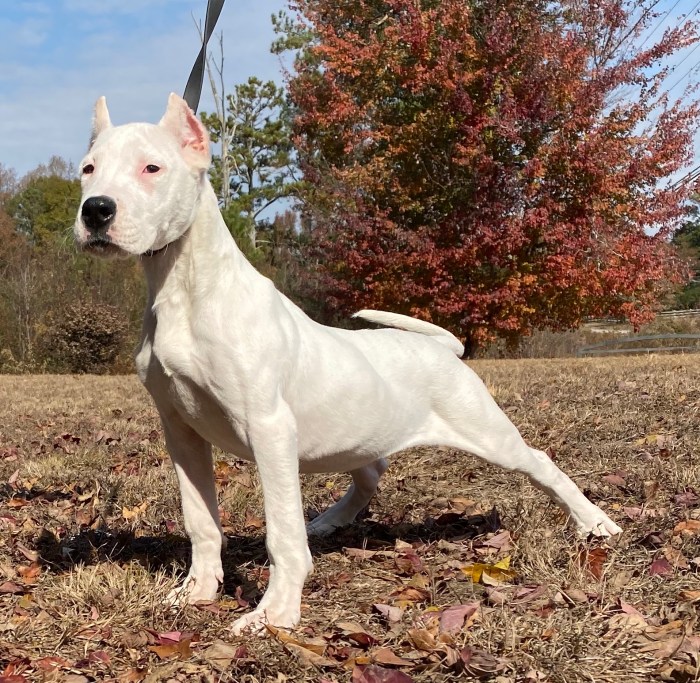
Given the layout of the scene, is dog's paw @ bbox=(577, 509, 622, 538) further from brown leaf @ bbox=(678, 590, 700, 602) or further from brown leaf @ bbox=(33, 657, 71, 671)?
brown leaf @ bbox=(33, 657, 71, 671)

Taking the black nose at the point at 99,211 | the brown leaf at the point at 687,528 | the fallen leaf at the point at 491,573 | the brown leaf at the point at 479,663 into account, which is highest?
the black nose at the point at 99,211

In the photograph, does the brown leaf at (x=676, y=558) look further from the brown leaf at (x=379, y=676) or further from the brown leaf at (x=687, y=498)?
the brown leaf at (x=379, y=676)

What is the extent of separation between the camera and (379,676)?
92.5 inches

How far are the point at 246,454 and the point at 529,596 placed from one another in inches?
48.2

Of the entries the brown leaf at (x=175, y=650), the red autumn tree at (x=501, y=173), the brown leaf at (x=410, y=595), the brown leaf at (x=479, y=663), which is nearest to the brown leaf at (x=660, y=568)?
the brown leaf at (x=410, y=595)

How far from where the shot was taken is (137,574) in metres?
3.38

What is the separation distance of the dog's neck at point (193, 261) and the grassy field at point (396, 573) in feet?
3.93

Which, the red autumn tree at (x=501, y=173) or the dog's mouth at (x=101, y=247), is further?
the red autumn tree at (x=501, y=173)

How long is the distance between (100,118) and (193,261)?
0.71 meters

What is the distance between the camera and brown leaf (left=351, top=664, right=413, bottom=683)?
7.65ft

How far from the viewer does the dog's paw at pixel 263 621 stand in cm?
279

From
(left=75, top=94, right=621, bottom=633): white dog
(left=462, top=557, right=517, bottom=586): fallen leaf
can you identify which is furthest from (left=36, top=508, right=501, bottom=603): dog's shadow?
(left=462, top=557, right=517, bottom=586): fallen leaf

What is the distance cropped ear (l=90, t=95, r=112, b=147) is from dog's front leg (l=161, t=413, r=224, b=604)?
3.81ft

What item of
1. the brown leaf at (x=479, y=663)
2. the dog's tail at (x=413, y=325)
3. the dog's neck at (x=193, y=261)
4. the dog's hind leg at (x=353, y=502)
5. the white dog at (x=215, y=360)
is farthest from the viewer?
the dog's hind leg at (x=353, y=502)
